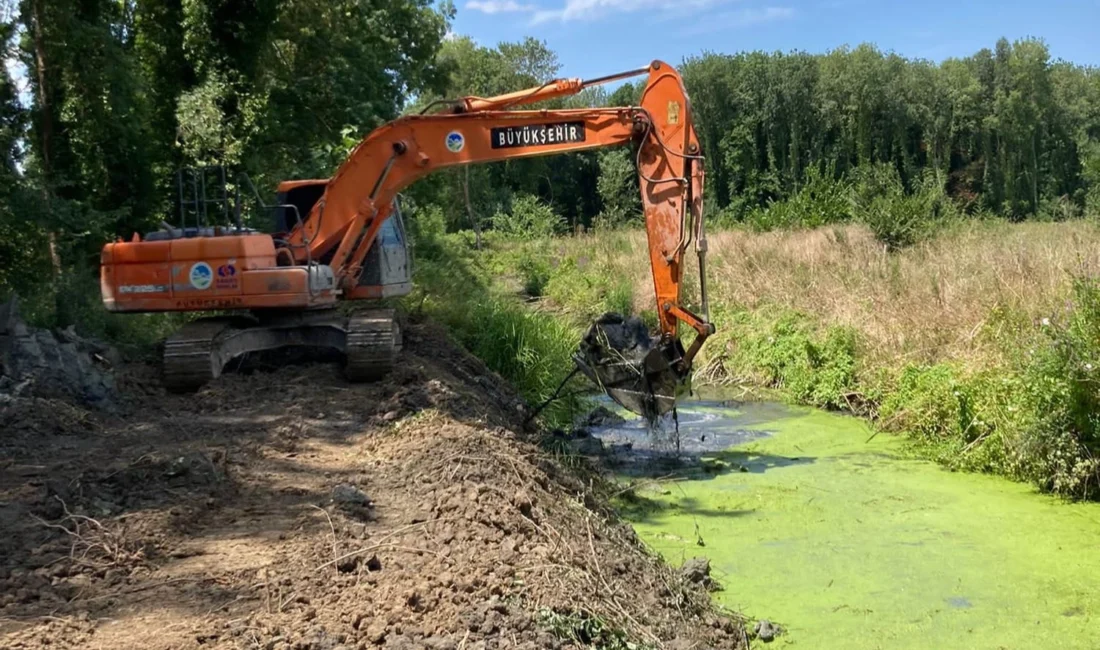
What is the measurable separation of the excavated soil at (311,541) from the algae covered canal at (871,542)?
735mm

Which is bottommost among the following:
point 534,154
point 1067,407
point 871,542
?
point 871,542

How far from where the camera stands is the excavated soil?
4.27m

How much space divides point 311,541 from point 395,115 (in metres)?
19.8

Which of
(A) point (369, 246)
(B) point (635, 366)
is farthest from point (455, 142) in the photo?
(B) point (635, 366)

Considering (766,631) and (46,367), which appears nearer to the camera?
(766,631)

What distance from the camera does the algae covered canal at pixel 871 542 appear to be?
5.95 meters

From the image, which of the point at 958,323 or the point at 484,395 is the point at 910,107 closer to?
the point at 958,323

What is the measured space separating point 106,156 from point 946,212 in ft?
52.6

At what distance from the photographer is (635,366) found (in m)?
9.30

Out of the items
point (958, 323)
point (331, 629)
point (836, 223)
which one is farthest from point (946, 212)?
point (331, 629)

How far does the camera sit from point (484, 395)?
419 inches

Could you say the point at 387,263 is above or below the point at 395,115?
below

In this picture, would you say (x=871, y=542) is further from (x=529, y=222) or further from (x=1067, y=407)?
(x=529, y=222)

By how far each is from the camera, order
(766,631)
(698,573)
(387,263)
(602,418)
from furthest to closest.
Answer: (602,418)
(387,263)
(698,573)
(766,631)
